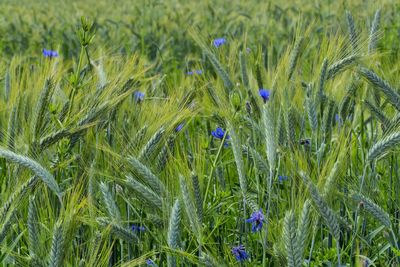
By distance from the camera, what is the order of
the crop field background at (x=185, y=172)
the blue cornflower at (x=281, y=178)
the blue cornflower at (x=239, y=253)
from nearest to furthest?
the crop field background at (x=185, y=172) < the blue cornflower at (x=239, y=253) < the blue cornflower at (x=281, y=178)

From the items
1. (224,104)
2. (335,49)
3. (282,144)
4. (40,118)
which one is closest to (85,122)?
(40,118)

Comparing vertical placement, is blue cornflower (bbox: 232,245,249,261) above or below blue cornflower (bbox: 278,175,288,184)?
below

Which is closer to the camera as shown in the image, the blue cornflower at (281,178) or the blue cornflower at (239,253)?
the blue cornflower at (239,253)

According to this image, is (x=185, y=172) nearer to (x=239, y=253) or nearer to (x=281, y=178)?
(x=239, y=253)

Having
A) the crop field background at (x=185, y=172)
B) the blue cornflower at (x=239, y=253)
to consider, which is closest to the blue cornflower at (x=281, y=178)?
the crop field background at (x=185, y=172)

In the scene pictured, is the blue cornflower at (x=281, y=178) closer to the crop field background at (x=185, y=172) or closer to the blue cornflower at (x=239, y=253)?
the crop field background at (x=185, y=172)

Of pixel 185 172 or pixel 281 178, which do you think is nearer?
pixel 185 172

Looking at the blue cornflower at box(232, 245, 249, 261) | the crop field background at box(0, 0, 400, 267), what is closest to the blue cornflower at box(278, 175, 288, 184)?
the crop field background at box(0, 0, 400, 267)

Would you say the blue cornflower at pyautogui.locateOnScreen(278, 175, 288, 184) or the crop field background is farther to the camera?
the blue cornflower at pyautogui.locateOnScreen(278, 175, 288, 184)

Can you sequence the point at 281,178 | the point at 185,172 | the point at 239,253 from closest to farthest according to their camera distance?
the point at 185,172
the point at 239,253
the point at 281,178

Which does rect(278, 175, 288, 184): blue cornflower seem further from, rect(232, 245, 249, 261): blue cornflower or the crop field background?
rect(232, 245, 249, 261): blue cornflower

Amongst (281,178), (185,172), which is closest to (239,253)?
(185,172)

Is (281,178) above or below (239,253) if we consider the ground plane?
above

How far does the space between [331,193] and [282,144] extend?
0.50 meters
